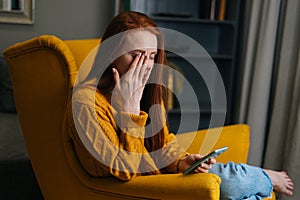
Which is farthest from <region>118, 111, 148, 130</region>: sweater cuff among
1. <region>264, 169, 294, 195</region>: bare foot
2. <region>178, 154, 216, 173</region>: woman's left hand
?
<region>264, 169, 294, 195</region>: bare foot

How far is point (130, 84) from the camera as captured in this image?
50.3 inches

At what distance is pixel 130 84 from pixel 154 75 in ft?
0.61

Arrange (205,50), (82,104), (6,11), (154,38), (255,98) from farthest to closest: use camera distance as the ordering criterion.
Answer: (205,50) → (6,11) → (255,98) → (154,38) → (82,104)

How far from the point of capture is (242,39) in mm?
2924

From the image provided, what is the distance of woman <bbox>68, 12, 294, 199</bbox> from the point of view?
1215 millimetres

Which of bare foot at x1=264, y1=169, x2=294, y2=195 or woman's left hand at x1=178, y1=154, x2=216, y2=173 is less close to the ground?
woman's left hand at x1=178, y1=154, x2=216, y2=173

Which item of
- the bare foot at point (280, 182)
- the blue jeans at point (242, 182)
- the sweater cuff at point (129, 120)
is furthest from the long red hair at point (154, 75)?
the bare foot at point (280, 182)

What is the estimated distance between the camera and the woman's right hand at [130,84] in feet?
4.19

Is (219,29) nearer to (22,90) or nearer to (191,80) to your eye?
(191,80)

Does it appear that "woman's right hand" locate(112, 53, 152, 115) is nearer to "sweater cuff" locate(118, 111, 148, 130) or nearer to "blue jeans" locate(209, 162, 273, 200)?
"sweater cuff" locate(118, 111, 148, 130)

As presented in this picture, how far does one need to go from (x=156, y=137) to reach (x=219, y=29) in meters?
1.85

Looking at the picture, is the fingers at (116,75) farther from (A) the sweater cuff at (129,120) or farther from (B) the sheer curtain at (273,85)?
(B) the sheer curtain at (273,85)

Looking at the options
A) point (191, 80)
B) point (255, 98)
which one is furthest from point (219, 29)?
point (255, 98)

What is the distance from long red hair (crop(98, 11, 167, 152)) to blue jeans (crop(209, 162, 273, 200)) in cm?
23
